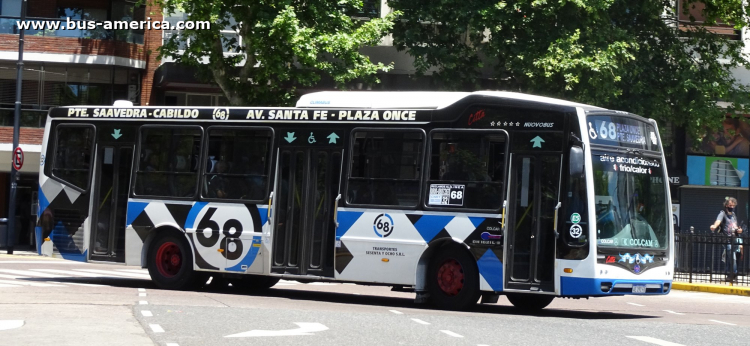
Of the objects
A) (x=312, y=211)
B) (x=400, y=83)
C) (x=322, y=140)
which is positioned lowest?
(x=312, y=211)

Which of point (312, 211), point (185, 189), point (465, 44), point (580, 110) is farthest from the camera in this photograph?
point (465, 44)

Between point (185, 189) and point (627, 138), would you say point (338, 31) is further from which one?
point (627, 138)

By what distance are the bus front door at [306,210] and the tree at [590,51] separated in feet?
36.4

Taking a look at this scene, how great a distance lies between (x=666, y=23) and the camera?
31.4 m

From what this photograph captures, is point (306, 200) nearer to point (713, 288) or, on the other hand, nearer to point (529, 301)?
point (529, 301)

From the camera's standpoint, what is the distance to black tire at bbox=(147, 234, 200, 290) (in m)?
18.2

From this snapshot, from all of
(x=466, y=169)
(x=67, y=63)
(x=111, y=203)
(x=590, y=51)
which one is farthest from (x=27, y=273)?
(x=67, y=63)

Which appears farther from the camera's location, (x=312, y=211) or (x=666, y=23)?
(x=666, y=23)

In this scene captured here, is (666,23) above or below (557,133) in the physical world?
above

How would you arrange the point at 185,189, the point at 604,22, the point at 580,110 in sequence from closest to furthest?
the point at 580,110 < the point at 185,189 < the point at 604,22

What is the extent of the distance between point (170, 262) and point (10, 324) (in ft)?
21.3

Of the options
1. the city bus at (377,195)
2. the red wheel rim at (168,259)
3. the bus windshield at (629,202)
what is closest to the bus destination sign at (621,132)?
the city bus at (377,195)

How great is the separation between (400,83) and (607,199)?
19.1 meters

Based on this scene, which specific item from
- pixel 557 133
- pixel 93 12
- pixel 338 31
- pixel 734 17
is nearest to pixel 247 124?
pixel 557 133
